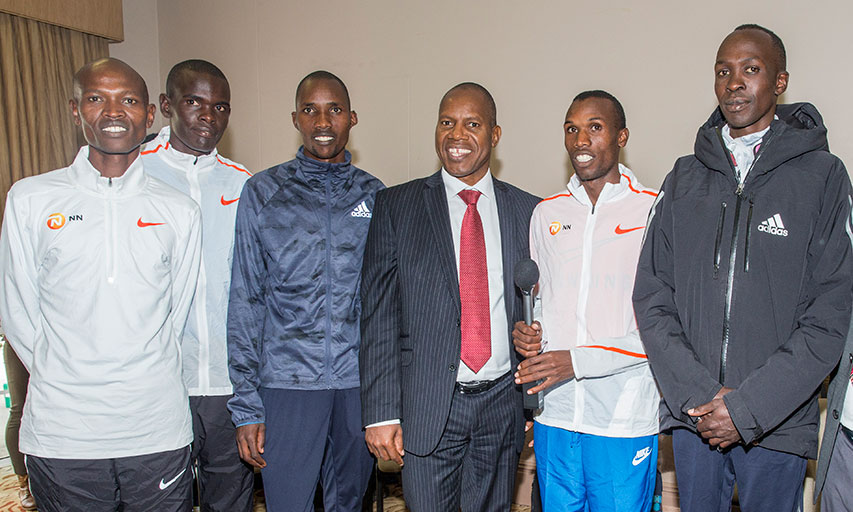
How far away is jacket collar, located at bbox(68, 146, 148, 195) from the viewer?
6.99 feet

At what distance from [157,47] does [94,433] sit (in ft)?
12.7

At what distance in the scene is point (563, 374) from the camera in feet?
7.16

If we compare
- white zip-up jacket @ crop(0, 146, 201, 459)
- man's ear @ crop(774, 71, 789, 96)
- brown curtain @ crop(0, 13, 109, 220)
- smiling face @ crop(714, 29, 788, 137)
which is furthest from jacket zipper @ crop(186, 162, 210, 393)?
brown curtain @ crop(0, 13, 109, 220)

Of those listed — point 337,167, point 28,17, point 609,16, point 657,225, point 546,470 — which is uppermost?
point 28,17

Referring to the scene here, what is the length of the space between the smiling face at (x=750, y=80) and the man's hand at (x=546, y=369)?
91 centimetres

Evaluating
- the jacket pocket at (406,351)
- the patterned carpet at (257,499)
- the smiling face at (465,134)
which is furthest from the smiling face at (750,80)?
the patterned carpet at (257,499)

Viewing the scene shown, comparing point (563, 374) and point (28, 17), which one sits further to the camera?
point (28, 17)

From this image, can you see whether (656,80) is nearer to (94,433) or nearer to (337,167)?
(337,167)

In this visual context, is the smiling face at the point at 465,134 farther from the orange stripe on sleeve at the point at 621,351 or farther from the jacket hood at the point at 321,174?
the orange stripe on sleeve at the point at 621,351

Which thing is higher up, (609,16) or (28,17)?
(28,17)

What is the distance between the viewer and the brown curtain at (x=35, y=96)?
159 inches

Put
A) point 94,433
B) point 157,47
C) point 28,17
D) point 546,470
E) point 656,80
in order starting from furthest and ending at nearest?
point 157,47, point 28,17, point 656,80, point 546,470, point 94,433

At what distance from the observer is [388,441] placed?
84.7 inches

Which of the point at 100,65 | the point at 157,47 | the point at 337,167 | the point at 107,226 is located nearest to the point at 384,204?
the point at 337,167
